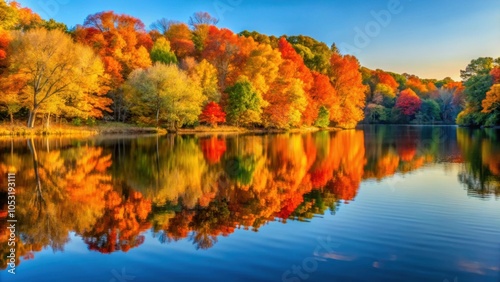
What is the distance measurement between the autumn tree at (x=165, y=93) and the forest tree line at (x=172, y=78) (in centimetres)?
12

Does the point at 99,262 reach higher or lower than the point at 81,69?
lower

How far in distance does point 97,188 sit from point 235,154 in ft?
42.3

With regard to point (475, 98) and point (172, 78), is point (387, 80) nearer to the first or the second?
point (475, 98)

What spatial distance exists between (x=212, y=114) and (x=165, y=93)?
6.71 metres

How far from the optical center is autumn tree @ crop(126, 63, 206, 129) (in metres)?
49.9

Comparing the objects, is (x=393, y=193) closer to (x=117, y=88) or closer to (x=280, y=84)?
(x=117, y=88)

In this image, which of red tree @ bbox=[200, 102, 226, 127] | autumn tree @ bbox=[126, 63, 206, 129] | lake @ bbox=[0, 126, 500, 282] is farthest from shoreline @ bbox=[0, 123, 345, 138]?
lake @ bbox=[0, 126, 500, 282]

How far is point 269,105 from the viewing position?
60.1 m

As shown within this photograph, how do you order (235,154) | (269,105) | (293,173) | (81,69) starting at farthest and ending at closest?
(269,105) < (81,69) < (235,154) < (293,173)

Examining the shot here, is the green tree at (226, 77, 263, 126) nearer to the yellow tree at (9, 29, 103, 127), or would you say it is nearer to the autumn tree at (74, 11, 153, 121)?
the autumn tree at (74, 11, 153, 121)

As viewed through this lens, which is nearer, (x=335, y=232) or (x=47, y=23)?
(x=335, y=232)

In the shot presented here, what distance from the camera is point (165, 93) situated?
49719 mm

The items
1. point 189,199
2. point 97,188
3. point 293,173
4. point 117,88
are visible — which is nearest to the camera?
point 189,199

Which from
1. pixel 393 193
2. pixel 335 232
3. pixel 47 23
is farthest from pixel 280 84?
pixel 335 232
